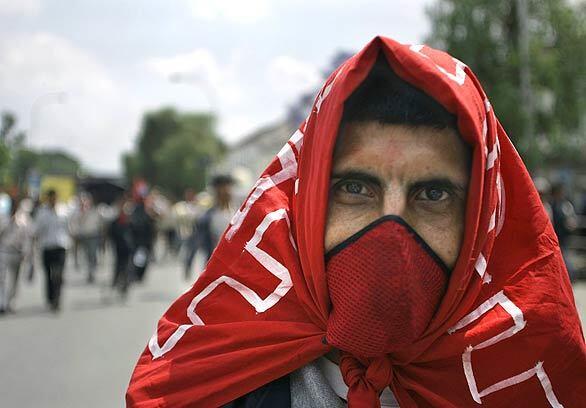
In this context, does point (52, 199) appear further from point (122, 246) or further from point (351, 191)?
point (351, 191)

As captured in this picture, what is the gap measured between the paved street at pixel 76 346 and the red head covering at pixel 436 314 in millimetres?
4569

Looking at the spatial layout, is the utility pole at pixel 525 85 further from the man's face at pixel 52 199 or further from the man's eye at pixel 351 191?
the man's eye at pixel 351 191

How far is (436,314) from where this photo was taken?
1.67 metres

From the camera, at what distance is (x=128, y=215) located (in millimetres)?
14547

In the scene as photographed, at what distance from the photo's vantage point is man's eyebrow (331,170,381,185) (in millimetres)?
1707

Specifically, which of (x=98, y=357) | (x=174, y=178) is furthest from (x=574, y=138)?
(x=174, y=178)

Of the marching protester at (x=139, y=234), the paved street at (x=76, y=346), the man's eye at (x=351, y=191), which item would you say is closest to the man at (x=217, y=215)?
the paved street at (x=76, y=346)

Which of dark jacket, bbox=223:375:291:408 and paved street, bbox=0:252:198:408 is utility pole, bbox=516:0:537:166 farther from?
dark jacket, bbox=223:375:291:408

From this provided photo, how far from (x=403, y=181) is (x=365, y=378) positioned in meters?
0.42

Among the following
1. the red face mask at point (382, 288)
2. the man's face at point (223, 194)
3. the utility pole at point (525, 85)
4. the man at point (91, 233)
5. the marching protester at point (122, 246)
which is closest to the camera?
the red face mask at point (382, 288)

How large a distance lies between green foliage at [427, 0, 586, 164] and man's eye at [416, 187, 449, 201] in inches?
1083

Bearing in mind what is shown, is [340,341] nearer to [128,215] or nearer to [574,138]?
[128,215]

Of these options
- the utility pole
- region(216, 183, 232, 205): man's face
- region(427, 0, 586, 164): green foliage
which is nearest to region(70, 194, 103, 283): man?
region(216, 183, 232, 205): man's face

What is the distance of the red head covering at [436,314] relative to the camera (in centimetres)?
169
